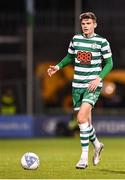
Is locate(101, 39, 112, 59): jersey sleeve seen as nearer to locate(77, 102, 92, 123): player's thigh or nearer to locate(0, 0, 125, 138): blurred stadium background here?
locate(77, 102, 92, 123): player's thigh

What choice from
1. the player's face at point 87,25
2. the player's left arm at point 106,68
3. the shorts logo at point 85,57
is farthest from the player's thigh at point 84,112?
the player's face at point 87,25

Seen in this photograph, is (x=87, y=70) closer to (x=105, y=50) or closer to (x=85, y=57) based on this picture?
(x=85, y=57)

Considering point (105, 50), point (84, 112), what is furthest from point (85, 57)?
point (84, 112)

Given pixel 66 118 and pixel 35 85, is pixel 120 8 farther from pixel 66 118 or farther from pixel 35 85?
pixel 66 118

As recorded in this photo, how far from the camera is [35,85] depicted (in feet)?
116

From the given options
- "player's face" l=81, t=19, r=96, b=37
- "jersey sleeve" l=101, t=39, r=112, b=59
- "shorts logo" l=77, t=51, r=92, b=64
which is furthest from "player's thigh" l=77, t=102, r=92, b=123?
"player's face" l=81, t=19, r=96, b=37

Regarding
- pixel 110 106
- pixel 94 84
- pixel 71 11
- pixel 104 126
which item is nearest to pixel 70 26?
pixel 71 11

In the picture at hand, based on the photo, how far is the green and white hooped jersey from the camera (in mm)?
13477

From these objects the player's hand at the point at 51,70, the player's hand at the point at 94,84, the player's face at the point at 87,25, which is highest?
the player's face at the point at 87,25

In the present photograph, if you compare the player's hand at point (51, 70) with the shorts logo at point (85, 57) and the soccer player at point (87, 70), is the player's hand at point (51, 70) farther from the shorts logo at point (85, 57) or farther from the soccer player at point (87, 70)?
the shorts logo at point (85, 57)

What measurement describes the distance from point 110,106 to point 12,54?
22.0 ft

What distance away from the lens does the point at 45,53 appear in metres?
44.5

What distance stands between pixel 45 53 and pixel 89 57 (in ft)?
102

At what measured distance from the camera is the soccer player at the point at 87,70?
13328 millimetres
